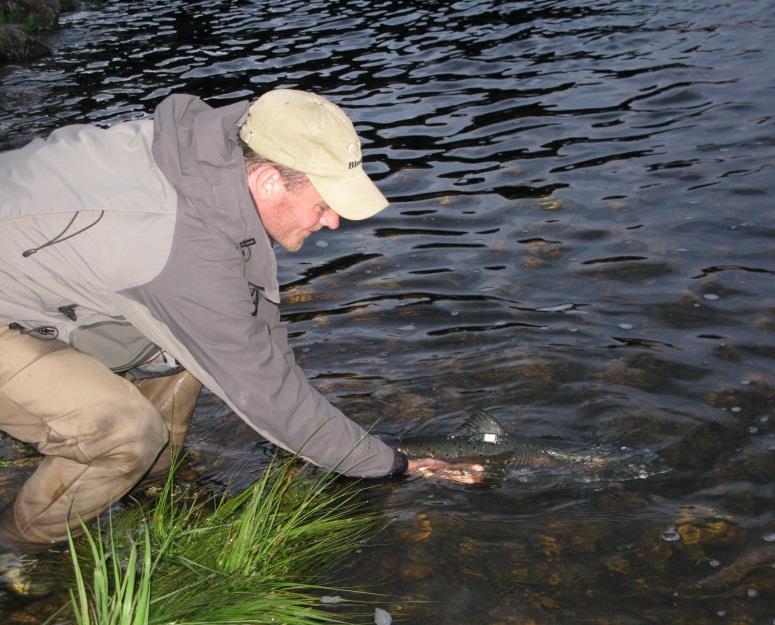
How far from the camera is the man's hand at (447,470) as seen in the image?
561 centimetres

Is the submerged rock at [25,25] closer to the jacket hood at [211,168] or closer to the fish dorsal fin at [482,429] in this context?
the fish dorsal fin at [482,429]

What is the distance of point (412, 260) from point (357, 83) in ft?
21.5

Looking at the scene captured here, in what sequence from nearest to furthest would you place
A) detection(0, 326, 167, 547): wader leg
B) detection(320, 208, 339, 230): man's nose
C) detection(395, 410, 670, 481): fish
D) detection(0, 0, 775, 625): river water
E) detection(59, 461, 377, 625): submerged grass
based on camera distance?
detection(59, 461, 377, 625): submerged grass → detection(320, 208, 339, 230): man's nose → detection(0, 326, 167, 547): wader leg → detection(0, 0, 775, 625): river water → detection(395, 410, 670, 481): fish

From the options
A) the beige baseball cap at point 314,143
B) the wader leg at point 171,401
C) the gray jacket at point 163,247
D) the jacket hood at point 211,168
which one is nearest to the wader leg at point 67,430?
the gray jacket at point 163,247

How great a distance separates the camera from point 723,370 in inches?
259

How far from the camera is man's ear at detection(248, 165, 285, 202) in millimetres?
4141

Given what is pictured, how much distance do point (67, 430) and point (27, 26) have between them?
17.9 m

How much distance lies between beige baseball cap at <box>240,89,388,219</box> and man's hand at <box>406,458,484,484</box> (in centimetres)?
191

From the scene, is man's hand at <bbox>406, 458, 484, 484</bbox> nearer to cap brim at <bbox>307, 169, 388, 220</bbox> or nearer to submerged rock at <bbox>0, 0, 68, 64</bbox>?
cap brim at <bbox>307, 169, 388, 220</bbox>

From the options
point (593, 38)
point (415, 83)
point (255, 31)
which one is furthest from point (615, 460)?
point (255, 31)

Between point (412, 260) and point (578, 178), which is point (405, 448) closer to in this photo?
point (412, 260)

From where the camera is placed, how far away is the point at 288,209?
4.26m

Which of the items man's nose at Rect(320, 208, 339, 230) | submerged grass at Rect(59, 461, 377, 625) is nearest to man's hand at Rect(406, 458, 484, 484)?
submerged grass at Rect(59, 461, 377, 625)

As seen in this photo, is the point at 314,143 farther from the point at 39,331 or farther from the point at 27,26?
the point at 27,26
